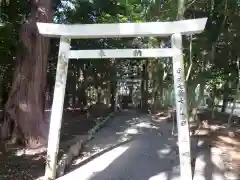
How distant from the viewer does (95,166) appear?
644 cm

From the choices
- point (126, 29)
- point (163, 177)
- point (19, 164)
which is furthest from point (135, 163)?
point (126, 29)

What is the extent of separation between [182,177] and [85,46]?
7.08m

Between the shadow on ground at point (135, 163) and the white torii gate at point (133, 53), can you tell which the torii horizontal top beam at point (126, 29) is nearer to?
the white torii gate at point (133, 53)

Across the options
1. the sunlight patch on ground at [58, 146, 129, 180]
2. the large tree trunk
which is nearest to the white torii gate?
the sunlight patch on ground at [58, 146, 129, 180]

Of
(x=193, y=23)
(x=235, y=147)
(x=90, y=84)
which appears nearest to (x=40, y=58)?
(x=193, y=23)

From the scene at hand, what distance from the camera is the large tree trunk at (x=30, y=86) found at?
8078 mm

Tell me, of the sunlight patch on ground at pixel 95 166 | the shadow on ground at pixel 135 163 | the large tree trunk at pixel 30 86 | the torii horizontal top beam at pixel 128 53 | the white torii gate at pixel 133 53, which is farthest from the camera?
the large tree trunk at pixel 30 86

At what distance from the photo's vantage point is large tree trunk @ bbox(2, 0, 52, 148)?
8078 millimetres

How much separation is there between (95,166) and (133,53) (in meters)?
2.41

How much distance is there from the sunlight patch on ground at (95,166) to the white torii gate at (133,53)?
16.9 inches

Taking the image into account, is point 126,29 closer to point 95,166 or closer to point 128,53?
point 128,53

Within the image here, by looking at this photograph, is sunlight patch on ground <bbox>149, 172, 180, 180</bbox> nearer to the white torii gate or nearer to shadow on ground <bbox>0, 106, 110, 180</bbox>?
the white torii gate

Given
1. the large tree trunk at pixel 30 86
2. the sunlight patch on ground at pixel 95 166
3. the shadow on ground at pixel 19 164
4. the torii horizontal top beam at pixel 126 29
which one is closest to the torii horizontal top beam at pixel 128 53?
the torii horizontal top beam at pixel 126 29

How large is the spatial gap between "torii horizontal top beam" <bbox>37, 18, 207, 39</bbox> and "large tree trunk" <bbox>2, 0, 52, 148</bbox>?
2.57 metres
